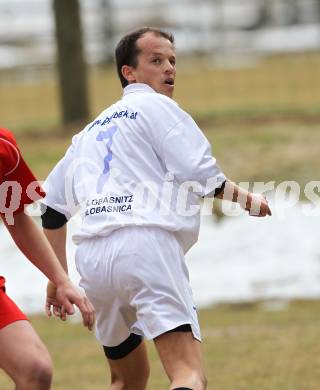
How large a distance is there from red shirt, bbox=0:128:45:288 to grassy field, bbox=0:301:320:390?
275cm

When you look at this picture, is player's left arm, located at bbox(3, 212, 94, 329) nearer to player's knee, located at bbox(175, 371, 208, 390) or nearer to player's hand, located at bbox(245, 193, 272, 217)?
player's knee, located at bbox(175, 371, 208, 390)

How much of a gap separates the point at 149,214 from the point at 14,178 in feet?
1.86

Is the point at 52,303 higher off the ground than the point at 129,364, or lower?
higher

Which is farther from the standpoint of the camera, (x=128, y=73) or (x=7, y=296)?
(x=128, y=73)

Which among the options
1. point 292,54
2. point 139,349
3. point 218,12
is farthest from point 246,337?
point 218,12

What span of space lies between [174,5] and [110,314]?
20.6 metres

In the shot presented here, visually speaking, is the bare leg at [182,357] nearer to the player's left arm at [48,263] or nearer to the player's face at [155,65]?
the player's left arm at [48,263]

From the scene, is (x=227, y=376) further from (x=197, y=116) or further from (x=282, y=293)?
(x=197, y=116)

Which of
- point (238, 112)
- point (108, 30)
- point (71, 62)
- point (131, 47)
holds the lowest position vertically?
point (108, 30)

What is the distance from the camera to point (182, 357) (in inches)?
210

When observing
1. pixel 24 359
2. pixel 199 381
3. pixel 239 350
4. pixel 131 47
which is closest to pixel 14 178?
pixel 24 359

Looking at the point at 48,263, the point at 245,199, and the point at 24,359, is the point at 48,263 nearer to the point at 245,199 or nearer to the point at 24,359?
the point at 24,359

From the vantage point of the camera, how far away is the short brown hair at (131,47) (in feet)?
19.0

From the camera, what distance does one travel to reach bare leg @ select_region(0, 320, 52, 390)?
493cm
